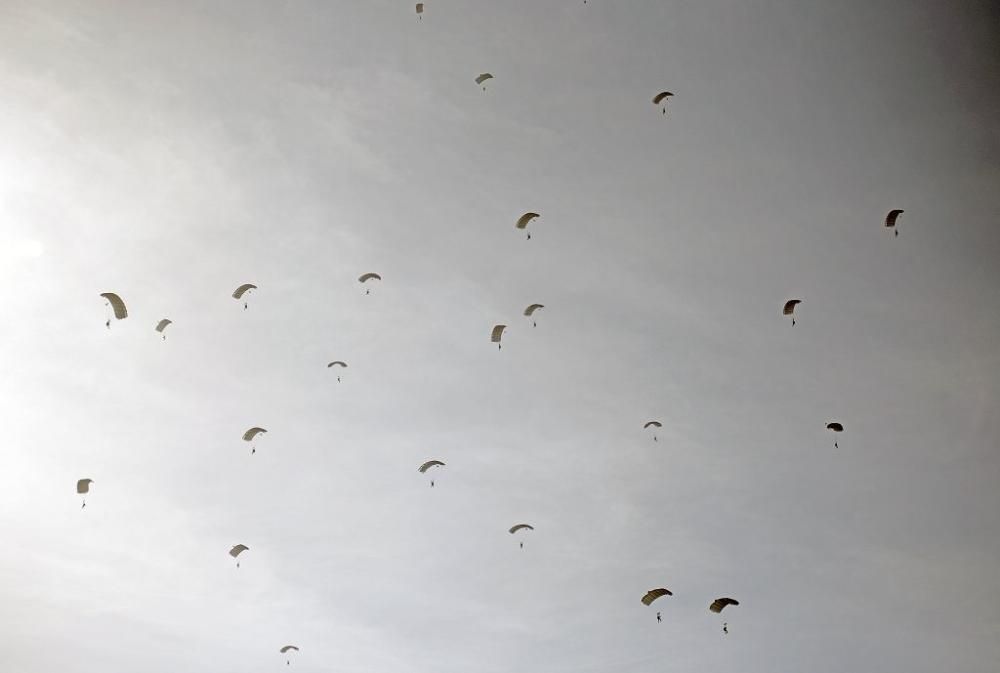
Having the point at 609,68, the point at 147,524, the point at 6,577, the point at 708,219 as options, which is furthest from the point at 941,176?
the point at 6,577

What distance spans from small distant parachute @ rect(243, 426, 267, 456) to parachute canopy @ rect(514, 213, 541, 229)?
1692mm

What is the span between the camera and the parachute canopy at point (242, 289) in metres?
5.52

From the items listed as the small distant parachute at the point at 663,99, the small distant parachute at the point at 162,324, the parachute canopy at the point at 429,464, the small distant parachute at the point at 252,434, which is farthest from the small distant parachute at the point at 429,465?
the small distant parachute at the point at 663,99

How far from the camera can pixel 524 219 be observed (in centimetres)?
554

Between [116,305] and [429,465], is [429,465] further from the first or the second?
[116,305]

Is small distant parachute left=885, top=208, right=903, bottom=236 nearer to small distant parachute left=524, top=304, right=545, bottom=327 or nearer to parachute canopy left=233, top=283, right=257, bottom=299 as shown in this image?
small distant parachute left=524, top=304, right=545, bottom=327

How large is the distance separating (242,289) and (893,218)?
336 centimetres

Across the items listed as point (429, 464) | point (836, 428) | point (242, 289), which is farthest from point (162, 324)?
point (836, 428)

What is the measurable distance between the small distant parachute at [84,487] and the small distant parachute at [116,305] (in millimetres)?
802

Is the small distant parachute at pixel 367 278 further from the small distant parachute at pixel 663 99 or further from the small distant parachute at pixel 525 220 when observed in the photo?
the small distant parachute at pixel 663 99

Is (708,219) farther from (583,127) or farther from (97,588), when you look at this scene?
(97,588)

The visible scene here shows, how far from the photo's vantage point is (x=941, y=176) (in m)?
5.52

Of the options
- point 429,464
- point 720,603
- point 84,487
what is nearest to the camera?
Result: point 720,603

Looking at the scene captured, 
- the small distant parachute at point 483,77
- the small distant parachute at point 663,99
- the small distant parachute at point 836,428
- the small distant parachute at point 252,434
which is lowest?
the small distant parachute at point 252,434
